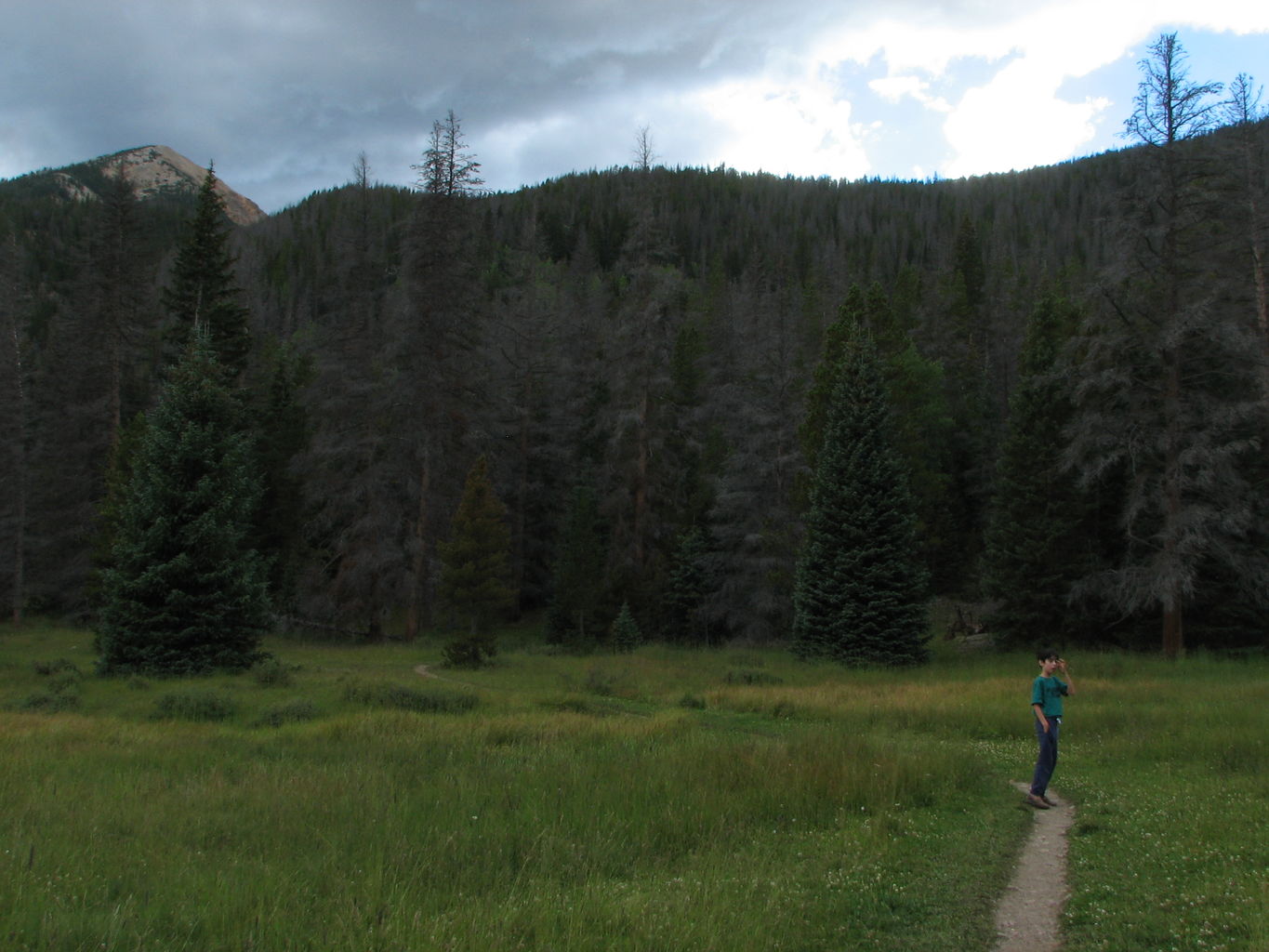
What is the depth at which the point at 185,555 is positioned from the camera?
20094mm

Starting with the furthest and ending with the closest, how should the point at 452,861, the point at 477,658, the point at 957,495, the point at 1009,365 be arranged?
the point at 1009,365
the point at 957,495
the point at 477,658
the point at 452,861

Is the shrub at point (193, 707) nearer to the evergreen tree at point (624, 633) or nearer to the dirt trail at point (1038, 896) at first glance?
the dirt trail at point (1038, 896)

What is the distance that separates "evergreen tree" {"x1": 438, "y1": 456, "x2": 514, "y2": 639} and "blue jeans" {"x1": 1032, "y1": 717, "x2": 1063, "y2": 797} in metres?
25.1

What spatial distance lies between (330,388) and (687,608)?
19434 mm

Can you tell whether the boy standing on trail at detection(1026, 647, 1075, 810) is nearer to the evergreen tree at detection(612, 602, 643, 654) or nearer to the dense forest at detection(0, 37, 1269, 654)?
the dense forest at detection(0, 37, 1269, 654)

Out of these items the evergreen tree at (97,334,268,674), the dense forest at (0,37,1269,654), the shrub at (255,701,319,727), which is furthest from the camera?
the dense forest at (0,37,1269,654)

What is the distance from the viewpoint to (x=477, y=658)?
24688mm

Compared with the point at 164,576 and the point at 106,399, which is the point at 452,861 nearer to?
the point at 164,576

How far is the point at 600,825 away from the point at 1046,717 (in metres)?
5.69

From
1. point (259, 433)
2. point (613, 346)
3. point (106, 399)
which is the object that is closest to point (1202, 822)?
point (613, 346)

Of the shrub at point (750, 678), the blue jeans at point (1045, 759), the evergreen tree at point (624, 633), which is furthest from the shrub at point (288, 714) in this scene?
the evergreen tree at point (624, 633)

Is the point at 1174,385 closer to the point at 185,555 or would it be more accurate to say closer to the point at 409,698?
the point at 409,698

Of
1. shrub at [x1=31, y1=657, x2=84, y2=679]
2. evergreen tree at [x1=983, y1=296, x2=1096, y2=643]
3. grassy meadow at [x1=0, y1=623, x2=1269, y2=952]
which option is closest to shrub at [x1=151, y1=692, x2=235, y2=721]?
grassy meadow at [x1=0, y1=623, x2=1269, y2=952]

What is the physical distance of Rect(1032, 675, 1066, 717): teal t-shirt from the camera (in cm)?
962
